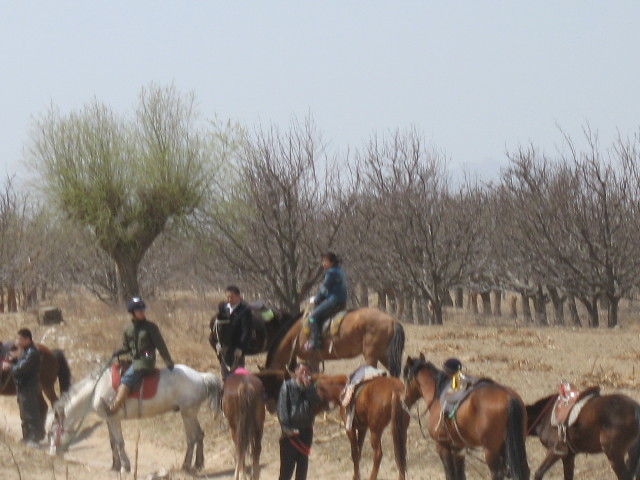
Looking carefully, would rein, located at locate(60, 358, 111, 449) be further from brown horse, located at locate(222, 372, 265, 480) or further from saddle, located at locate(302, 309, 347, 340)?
saddle, located at locate(302, 309, 347, 340)

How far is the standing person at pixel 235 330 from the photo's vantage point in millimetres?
16062

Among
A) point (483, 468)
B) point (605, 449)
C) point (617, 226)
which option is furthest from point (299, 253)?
point (605, 449)

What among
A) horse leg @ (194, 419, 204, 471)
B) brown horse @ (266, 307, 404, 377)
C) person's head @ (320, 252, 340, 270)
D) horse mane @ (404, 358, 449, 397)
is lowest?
horse leg @ (194, 419, 204, 471)

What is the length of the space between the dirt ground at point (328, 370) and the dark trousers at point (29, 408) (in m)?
0.40

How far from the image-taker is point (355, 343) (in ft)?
55.6

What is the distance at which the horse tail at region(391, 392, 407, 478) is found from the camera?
12.5 metres

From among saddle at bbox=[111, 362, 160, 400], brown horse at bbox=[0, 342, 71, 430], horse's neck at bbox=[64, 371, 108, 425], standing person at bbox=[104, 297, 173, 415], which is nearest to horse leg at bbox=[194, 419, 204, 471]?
saddle at bbox=[111, 362, 160, 400]

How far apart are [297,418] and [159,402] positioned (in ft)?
12.4

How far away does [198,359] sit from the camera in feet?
73.8

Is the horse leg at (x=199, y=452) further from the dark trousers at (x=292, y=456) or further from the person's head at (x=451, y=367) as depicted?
the person's head at (x=451, y=367)

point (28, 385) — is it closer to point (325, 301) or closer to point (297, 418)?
point (325, 301)

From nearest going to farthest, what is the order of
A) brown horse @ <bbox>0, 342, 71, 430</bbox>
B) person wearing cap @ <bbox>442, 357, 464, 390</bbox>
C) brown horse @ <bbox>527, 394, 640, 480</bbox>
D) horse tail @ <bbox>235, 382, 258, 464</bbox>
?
brown horse @ <bbox>527, 394, 640, 480</bbox>, person wearing cap @ <bbox>442, 357, 464, 390</bbox>, horse tail @ <bbox>235, 382, 258, 464</bbox>, brown horse @ <bbox>0, 342, 71, 430</bbox>

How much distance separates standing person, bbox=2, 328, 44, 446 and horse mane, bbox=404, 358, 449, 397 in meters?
6.88

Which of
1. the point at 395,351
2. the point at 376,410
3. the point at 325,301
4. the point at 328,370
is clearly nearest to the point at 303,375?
the point at 376,410
